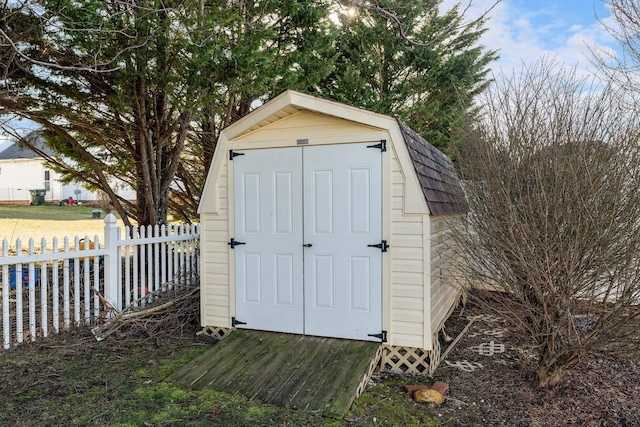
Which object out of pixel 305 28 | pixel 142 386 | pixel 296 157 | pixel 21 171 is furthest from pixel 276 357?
pixel 21 171

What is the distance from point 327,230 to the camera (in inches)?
181

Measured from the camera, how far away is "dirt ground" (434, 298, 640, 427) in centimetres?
333

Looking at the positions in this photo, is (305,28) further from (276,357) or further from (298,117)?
(276,357)

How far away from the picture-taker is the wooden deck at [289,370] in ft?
11.3

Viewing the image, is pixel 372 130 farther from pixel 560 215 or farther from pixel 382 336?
pixel 382 336

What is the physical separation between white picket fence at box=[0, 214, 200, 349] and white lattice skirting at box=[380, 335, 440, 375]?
3.15 metres

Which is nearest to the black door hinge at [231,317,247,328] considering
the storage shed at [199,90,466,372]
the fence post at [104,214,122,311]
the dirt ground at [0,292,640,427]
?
the storage shed at [199,90,466,372]

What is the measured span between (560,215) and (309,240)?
2467 millimetres

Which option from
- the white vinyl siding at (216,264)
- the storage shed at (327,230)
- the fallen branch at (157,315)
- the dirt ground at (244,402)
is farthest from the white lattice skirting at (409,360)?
the fallen branch at (157,315)

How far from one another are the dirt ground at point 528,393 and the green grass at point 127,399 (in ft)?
1.42

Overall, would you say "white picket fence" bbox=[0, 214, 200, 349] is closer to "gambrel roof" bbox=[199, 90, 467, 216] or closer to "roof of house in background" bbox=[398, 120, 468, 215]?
"gambrel roof" bbox=[199, 90, 467, 216]

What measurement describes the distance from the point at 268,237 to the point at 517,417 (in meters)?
3.00

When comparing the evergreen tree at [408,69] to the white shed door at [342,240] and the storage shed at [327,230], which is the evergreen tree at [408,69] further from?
the white shed door at [342,240]

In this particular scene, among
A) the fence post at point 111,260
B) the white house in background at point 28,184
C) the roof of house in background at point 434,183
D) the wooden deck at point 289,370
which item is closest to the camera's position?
the wooden deck at point 289,370
